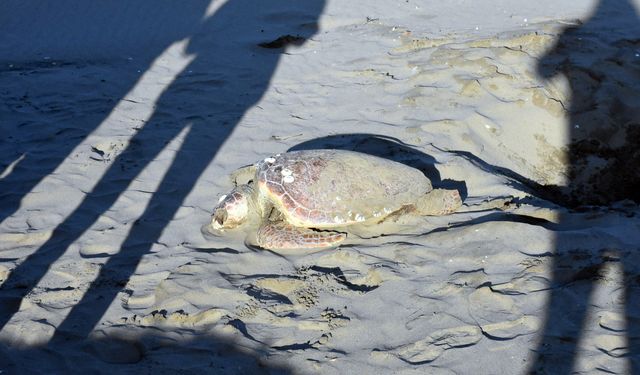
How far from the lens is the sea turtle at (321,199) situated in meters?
3.88

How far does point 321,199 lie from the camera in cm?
390

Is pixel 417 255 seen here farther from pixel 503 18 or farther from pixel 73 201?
pixel 503 18

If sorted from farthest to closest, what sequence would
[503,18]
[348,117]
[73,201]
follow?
[503,18], [348,117], [73,201]

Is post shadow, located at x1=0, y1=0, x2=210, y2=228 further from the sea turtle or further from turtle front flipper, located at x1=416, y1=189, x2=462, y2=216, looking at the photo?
turtle front flipper, located at x1=416, y1=189, x2=462, y2=216

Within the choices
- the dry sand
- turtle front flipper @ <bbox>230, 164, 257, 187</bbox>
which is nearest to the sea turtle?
the dry sand

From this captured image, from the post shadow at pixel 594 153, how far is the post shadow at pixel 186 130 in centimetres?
235

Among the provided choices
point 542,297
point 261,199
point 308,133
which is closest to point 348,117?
point 308,133

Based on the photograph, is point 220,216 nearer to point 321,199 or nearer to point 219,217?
point 219,217

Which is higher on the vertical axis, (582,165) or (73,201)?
(73,201)

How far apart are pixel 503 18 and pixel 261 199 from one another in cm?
511

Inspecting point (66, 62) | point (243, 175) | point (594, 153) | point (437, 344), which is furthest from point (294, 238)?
point (66, 62)

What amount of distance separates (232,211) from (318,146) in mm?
1350

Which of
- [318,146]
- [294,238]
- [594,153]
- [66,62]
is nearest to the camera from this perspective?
[294,238]

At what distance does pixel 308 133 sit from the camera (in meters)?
5.39
